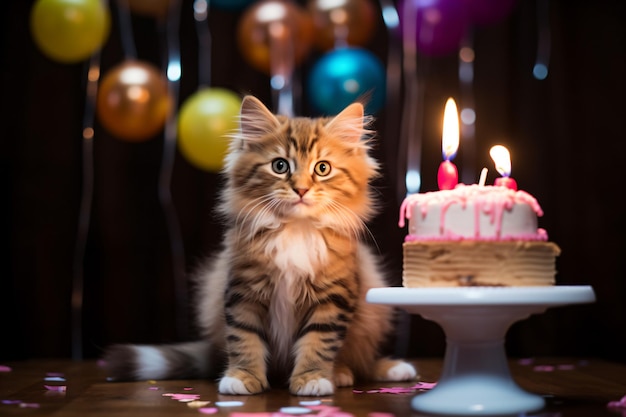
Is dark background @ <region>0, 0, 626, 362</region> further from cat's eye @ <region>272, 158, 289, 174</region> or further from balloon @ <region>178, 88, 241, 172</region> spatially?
cat's eye @ <region>272, 158, 289, 174</region>

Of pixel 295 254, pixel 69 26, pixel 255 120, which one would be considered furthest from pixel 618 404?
pixel 69 26

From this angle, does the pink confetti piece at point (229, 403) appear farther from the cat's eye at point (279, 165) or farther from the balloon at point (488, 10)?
the balloon at point (488, 10)

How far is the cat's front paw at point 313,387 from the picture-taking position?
6.45 ft

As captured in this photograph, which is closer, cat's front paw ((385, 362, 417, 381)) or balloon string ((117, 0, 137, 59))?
cat's front paw ((385, 362, 417, 381))

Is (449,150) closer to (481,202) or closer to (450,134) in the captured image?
(450,134)

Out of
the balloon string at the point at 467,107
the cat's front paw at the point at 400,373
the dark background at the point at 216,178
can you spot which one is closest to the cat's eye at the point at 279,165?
the cat's front paw at the point at 400,373

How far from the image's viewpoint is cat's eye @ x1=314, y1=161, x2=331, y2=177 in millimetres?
2129

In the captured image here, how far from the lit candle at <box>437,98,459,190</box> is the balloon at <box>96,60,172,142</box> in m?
1.25

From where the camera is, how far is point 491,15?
9.48ft

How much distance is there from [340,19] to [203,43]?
73 cm

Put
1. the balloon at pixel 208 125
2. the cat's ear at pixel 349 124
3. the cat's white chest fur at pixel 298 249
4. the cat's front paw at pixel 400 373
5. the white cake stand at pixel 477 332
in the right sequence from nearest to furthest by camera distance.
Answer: the white cake stand at pixel 477 332, the cat's white chest fur at pixel 298 249, the cat's ear at pixel 349 124, the cat's front paw at pixel 400 373, the balloon at pixel 208 125

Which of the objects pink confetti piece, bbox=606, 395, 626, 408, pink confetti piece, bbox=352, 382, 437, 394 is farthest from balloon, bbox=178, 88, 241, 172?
pink confetti piece, bbox=606, 395, 626, 408

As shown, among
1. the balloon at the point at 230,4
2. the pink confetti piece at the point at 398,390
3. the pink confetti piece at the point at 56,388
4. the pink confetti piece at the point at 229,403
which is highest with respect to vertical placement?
the balloon at the point at 230,4

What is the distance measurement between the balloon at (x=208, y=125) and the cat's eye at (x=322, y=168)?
56 centimetres
